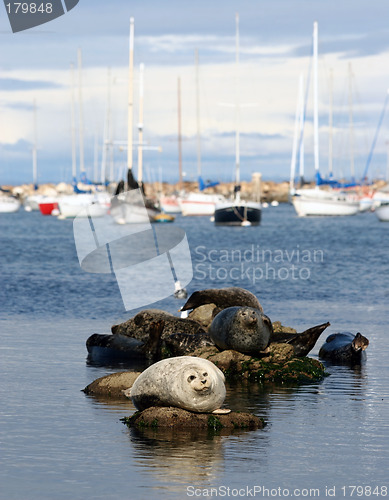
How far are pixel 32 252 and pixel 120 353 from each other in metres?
40.0

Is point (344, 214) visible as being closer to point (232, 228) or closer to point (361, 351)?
point (232, 228)

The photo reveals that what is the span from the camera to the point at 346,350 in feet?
62.6

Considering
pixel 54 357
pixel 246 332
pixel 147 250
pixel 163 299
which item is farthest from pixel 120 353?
pixel 147 250

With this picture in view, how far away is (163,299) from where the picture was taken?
31000mm

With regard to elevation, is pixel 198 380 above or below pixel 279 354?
above

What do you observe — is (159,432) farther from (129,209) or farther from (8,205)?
(8,205)

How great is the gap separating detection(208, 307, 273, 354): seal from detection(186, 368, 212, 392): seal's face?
4710 millimetres

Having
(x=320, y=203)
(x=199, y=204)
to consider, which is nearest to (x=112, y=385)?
(x=320, y=203)

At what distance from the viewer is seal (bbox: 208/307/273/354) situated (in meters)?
17.7

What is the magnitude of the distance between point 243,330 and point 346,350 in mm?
2561

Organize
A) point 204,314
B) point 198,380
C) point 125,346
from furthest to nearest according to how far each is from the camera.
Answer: point 204,314 → point 125,346 → point 198,380

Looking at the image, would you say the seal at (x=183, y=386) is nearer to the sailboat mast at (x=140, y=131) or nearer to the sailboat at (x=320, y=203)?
the sailboat mast at (x=140, y=131)

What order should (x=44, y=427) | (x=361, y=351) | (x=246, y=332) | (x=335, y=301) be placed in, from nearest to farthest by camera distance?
(x=44, y=427) < (x=246, y=332) < (x=361, y=351) < (x=335, y=301)

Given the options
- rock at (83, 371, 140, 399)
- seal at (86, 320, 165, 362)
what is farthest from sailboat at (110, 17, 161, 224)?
rock at (83, 371, 140, 399)
